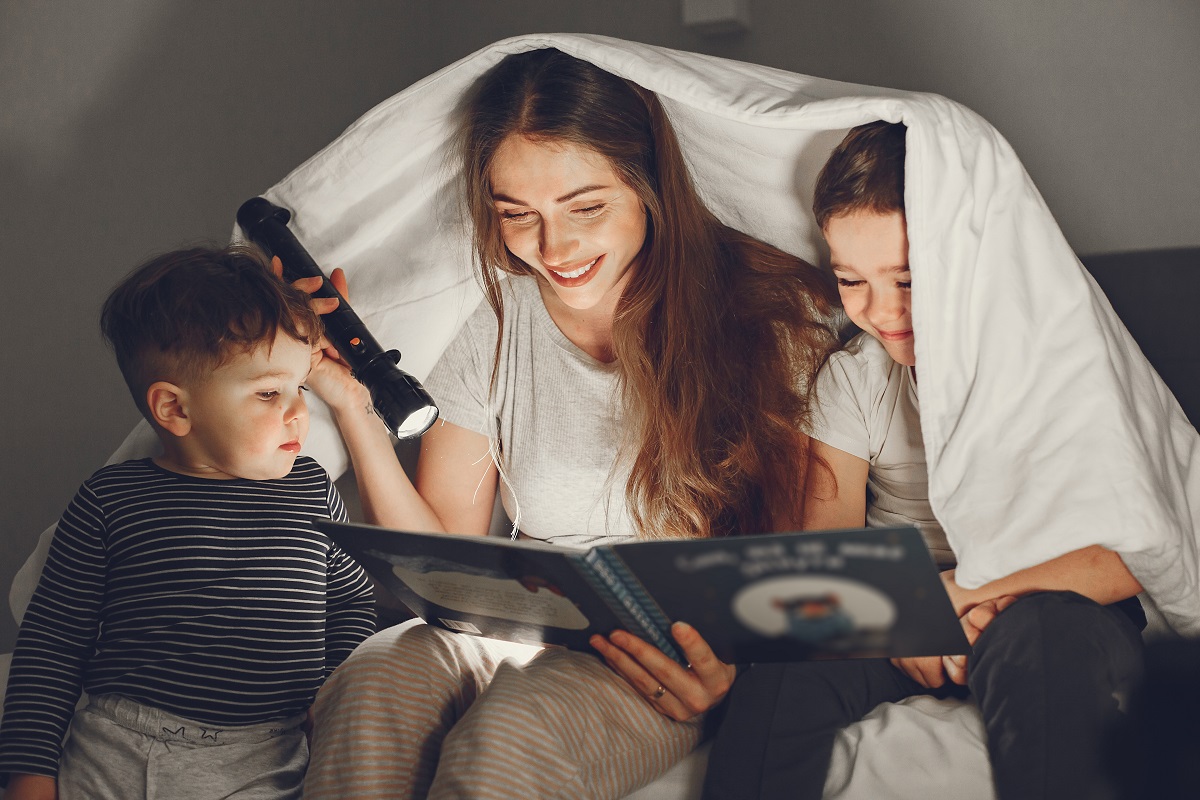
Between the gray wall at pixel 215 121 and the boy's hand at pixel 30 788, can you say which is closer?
the boy's hand at pixel 30 788

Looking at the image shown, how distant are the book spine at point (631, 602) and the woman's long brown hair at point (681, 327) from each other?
0.82 ft

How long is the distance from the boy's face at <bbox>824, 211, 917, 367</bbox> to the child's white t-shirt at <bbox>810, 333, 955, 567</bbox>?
63 millimetres

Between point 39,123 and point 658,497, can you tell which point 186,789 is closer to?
point 658,497

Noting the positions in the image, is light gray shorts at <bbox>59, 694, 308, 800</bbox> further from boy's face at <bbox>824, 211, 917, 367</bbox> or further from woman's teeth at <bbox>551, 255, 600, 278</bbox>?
boy's face at <bbox>824, 211, 917, 367</bbox>

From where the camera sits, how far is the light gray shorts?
3.22 ft

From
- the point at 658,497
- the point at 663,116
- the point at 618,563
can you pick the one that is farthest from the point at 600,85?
the point at 618,563

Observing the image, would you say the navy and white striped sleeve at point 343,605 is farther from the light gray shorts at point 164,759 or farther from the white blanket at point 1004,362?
the white blanket at point 1004,362

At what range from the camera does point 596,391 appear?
1262 mm

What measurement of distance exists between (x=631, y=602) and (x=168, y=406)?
546 mm

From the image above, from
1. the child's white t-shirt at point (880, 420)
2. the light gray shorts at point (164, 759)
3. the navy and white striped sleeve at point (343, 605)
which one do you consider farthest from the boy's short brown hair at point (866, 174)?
the light gray shorts at point (164, 759)

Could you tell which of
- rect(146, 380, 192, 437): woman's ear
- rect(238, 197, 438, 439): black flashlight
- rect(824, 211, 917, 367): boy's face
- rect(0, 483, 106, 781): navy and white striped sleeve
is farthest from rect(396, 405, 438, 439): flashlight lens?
rect(824, 211, 917, 367): boy's face

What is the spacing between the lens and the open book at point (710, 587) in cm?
79

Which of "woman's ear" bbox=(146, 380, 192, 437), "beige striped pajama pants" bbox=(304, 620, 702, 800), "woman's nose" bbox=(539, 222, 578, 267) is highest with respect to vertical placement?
"woman's nose" bbox=(539, 222, 578, 267)

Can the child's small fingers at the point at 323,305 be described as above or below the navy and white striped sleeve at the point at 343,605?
above
